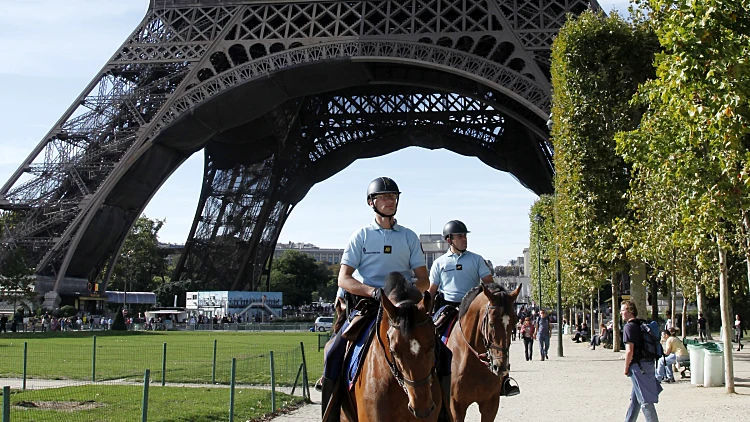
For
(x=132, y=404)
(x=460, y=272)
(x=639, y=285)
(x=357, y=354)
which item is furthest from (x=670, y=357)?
(x=357, y=354)

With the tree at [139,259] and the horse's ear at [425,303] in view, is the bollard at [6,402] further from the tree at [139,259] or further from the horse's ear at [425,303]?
the tree at [139,259]

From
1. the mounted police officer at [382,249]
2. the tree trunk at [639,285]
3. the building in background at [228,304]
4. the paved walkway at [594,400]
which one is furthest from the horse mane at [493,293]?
the building in background at [228,304]

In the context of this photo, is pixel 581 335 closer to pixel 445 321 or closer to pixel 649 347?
pixel 649 347

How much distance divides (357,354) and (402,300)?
90 centimetres

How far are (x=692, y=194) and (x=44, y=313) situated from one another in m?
37.5

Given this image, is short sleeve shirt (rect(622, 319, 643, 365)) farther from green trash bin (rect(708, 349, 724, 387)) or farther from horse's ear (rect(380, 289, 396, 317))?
green trash bin (rect(708, 349, 724, 387))

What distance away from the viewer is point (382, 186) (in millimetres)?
6254

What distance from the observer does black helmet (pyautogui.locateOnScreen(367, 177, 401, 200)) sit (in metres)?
6.24

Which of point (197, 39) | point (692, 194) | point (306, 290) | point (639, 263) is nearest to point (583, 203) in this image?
point (639, 263)

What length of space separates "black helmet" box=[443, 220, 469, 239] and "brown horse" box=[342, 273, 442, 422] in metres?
4.29

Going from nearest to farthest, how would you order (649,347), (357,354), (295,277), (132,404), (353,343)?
(357,354) < (353,343) < (649,347) < (132,404) < (295,277)

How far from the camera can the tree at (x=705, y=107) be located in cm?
1038

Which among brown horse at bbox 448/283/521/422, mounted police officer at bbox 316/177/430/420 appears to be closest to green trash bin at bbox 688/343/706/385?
brown horse at bbox 448/283/521/422

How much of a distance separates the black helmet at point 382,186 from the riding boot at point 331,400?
1471 millimetres
